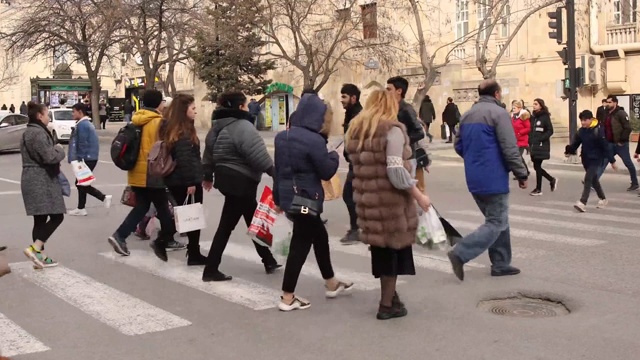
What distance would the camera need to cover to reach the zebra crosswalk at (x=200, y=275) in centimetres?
595

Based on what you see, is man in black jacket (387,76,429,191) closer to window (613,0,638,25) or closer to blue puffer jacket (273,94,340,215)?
blue puffer jacket (273,94,340,215)

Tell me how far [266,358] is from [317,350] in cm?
35

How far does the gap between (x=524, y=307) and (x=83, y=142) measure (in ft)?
26.1

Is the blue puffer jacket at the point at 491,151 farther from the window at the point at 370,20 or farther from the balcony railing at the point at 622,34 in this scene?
the window at the point at 370,20

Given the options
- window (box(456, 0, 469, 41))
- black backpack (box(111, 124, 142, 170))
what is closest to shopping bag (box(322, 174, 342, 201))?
black backpack (box(111, 124, 142, 170))

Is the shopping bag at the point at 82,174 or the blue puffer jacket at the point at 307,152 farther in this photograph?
the shopping bag at the point at 82,174

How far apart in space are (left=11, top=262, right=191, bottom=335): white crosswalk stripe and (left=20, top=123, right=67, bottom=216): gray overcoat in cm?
64

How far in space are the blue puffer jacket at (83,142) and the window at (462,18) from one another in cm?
2148

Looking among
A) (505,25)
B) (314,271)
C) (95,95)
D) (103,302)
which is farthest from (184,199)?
(95,95)

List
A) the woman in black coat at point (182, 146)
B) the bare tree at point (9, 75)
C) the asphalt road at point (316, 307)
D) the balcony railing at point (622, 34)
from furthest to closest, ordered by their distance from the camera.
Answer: the bare tree at point (9, 75) < the balcony railing at point (622, 34) < the woman in black coat at point (182, 146) < the asphalt road at point (316, 307)

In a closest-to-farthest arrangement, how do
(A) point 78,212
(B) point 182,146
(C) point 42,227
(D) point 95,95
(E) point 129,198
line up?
(B) point 182,146 → (C) point 42,227 → (E) point 129,198 → (A) point 78,212 → (D) point 95,95

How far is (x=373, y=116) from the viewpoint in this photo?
5.84 m

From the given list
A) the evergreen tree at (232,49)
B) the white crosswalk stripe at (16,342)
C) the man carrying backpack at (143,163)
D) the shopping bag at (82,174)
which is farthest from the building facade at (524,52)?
the white crosswalk stripe at (16,342)

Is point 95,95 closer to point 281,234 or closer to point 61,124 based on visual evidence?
point 61,124
